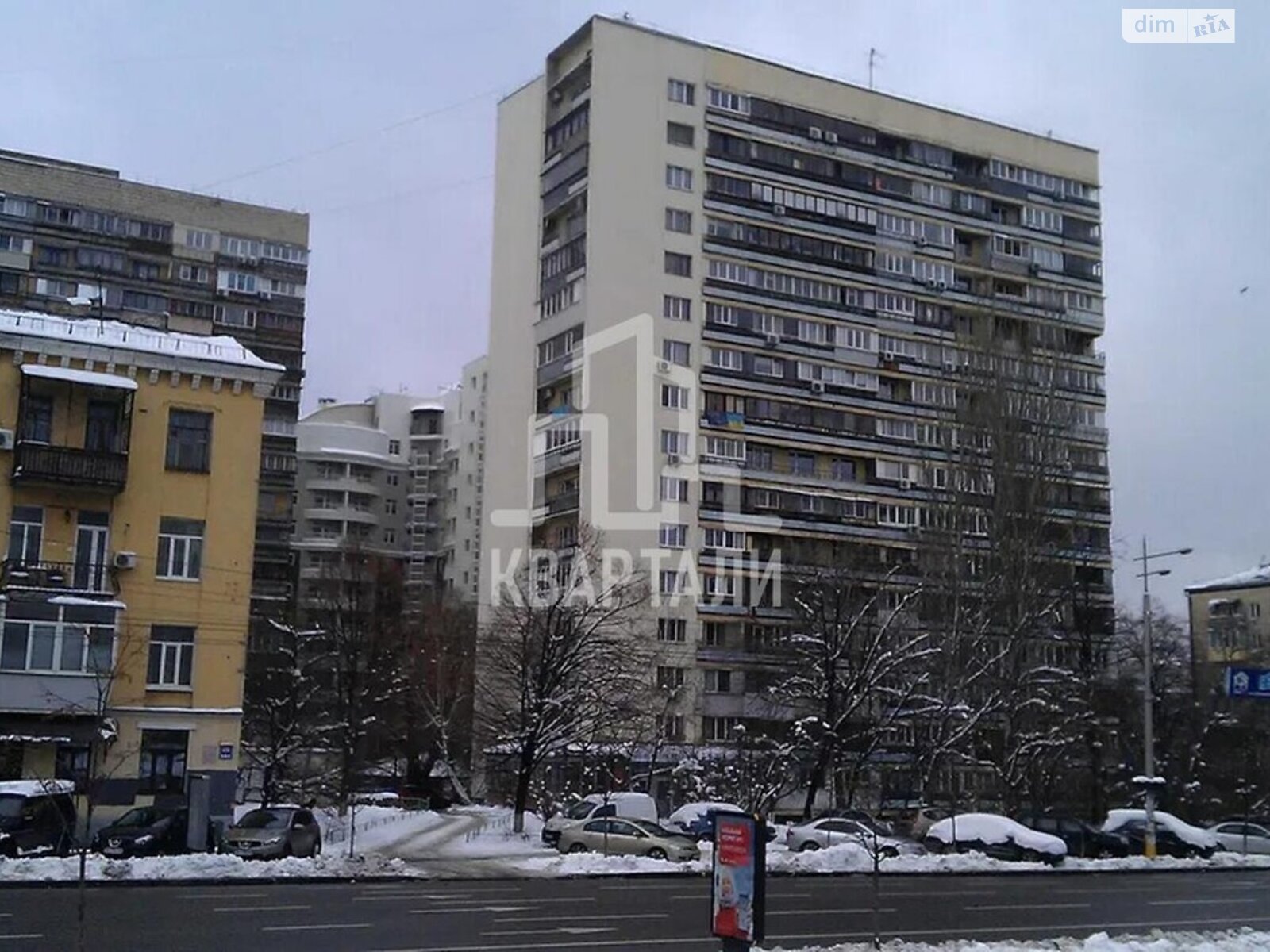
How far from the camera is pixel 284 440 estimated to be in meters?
80.8

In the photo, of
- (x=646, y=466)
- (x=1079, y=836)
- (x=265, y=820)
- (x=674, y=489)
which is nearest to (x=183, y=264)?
(x=646, y=466)

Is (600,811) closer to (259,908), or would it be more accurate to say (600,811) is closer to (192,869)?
(192,869)

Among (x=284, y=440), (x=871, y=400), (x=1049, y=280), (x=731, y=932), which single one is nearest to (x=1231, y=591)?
(x=1049, y=280)

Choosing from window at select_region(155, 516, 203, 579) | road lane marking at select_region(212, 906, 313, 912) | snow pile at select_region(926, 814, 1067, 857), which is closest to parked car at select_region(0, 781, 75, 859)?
road lane marking at select_region(212, 906, 313, 912)

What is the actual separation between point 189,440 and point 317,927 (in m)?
23.3

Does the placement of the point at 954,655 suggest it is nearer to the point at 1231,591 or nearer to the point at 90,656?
the point at 90,656

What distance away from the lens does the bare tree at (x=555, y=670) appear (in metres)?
42.5

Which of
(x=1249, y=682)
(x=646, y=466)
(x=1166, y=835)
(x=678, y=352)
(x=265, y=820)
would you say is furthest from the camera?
(x=678, y=352)

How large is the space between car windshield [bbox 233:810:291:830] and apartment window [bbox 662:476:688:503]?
114 feet

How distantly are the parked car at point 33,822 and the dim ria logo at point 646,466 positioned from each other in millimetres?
33778

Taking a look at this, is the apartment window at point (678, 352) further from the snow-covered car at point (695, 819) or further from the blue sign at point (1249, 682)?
the blue sign at point (1249, 682)

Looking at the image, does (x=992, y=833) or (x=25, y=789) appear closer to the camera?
(x=25, y=789)

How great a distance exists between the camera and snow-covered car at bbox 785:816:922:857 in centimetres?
3722

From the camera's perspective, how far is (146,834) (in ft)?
99.6
